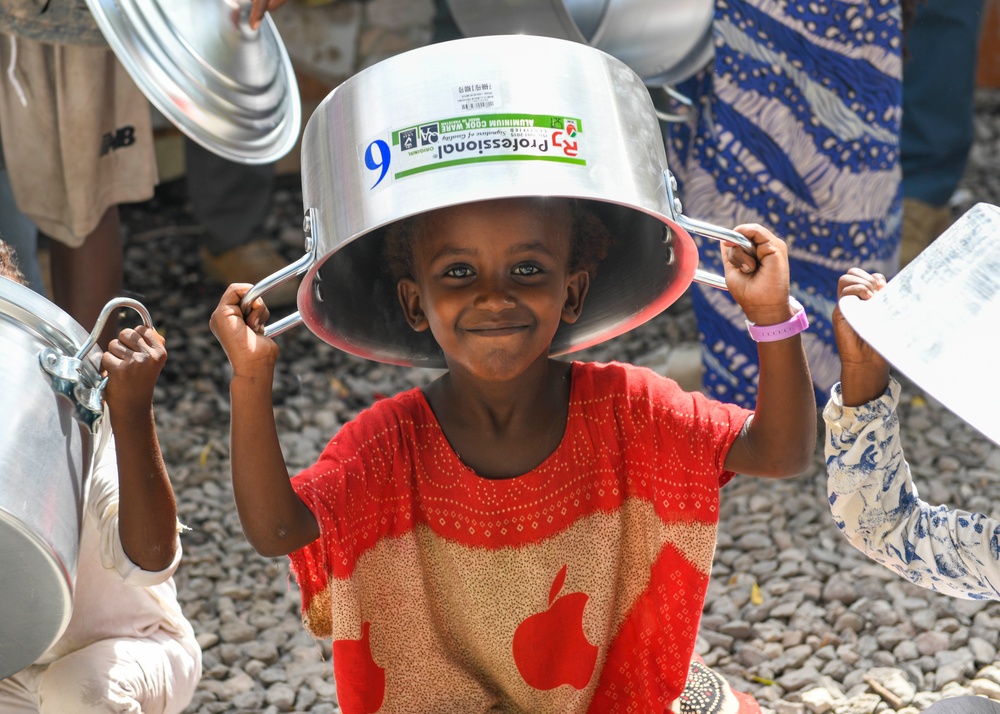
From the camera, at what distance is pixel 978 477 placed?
3109mm

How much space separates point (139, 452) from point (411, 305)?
47 centimetres

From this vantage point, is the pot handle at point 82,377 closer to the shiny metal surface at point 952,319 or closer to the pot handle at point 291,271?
the pot handle at point 291,271

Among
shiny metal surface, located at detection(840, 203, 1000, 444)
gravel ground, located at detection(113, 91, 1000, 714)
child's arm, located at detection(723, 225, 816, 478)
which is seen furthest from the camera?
gravel ground, located at detection(113, 91, 1000, 714)

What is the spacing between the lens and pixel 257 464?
1.73 m

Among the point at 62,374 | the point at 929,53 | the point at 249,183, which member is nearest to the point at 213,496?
the point at 249,183

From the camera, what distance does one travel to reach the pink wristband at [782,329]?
68.3 inches

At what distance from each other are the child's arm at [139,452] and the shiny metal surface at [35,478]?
5 centimetres

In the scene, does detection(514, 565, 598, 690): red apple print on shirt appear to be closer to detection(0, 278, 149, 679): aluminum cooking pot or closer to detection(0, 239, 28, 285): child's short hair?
detection(0, 278, 149, 679): aluminum cooking pot

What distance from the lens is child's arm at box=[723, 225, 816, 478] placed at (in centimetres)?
172

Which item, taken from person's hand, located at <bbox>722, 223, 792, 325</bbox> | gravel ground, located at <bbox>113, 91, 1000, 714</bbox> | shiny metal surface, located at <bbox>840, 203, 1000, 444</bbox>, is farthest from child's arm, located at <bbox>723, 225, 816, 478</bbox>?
gravel ground, located at <bbox>113, 91, 1000, 714</bbox>

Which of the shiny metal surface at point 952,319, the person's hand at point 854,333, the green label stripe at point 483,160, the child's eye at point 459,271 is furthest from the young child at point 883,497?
the child's eye at point 459,271

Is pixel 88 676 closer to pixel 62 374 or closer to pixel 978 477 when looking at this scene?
pixel 62 374

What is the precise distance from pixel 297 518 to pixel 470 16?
74.2 inches

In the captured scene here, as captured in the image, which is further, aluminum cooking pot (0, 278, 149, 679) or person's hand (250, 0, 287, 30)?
person's hand (250, 0, 287, 30)
